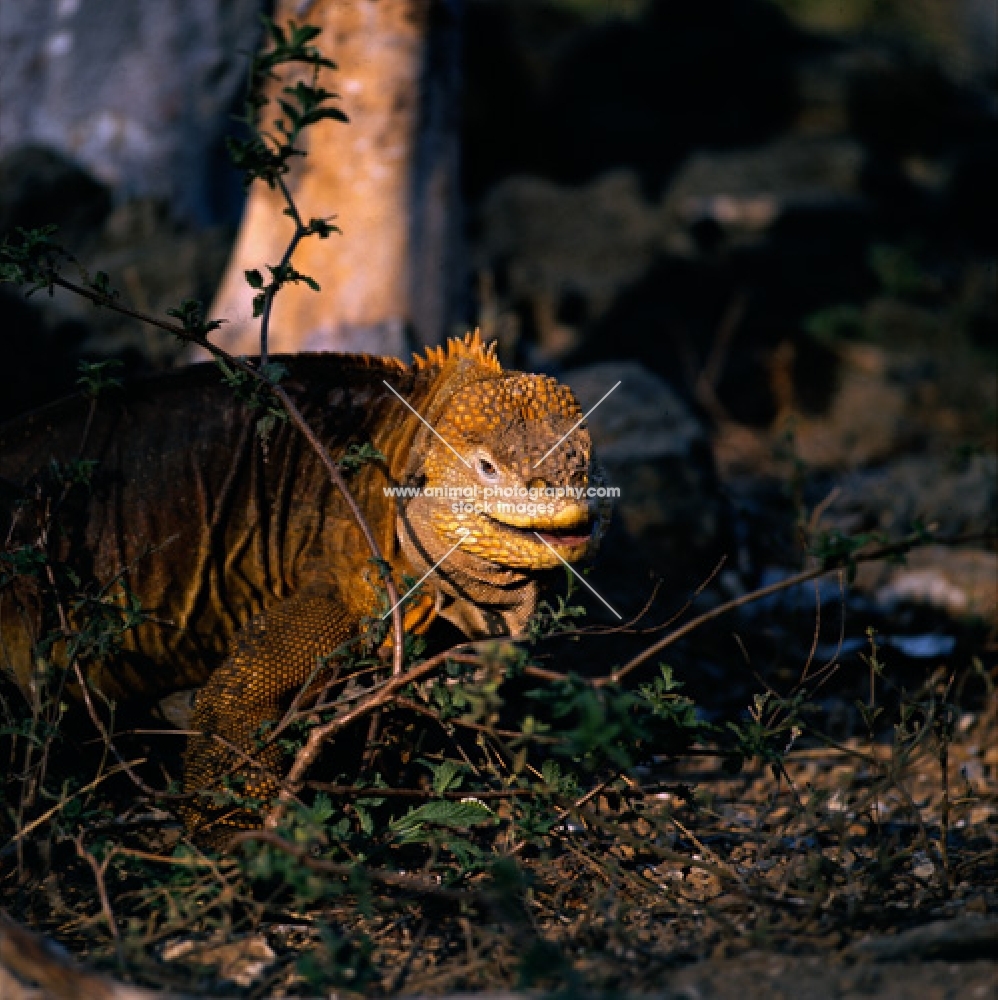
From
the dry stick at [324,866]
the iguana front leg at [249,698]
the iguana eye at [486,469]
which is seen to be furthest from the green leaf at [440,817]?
the iguana eye at [486,469]

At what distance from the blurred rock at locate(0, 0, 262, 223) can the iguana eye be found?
6.33m

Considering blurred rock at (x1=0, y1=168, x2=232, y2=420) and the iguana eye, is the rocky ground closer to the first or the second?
blurred rock at (x1=0, y1=168, x2=232, y2=420)

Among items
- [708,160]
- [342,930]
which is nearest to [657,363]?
[708,160]

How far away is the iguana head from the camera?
3592mm

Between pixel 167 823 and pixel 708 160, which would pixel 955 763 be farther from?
pixel 708 160

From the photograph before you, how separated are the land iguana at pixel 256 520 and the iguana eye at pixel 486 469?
2 centimetres

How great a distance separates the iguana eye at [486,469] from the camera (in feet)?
12.1

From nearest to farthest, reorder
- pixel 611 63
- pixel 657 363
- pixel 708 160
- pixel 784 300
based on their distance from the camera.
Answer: pixel 657 363 → pixel 784 300 → pixel 708 160 → pixel 611 63

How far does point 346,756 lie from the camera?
431 cm

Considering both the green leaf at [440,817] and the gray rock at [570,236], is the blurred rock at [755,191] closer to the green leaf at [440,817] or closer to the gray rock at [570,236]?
the gray rock at [570,236]

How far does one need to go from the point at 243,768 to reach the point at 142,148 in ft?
22.4

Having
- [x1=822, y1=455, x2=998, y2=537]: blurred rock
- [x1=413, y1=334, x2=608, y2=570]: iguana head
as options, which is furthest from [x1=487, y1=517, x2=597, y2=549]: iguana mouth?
[x1=822, y1=455, x2=998, y2=537]: blurred rock

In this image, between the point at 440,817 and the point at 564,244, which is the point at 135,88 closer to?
the point at 564,244

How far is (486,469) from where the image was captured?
12.2 feet
